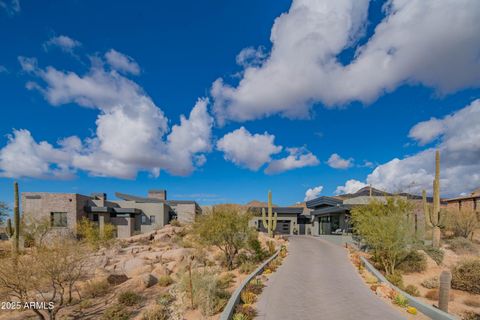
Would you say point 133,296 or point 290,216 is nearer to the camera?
point 133,296

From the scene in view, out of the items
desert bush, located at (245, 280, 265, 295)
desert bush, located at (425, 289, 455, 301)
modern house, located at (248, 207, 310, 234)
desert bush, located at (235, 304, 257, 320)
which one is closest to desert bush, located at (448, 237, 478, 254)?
desert bush, located at (425, 289, 455, 301)

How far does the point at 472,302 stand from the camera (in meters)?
11.2

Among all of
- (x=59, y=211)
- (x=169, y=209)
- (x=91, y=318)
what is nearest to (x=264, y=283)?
(x=91, y=318)

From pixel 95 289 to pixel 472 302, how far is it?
17208 mm

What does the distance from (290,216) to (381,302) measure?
3441cm

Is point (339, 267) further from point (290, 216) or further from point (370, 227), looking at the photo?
point (290, 216)

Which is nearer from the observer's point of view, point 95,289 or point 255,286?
point 255,286

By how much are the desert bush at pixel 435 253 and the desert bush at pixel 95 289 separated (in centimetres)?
1947

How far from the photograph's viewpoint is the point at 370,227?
16.3 m

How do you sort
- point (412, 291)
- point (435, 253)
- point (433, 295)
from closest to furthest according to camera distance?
point (433, 295) < point (412, 291) < point (435, 253)

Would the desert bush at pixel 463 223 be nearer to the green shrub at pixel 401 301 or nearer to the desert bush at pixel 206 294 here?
the green shrub at pixel 401 301

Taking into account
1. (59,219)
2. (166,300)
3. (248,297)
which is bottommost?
(166,300)

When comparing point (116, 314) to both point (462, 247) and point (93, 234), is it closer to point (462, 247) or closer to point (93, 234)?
point (93, 234)

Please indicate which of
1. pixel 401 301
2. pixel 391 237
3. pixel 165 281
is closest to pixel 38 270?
pixel 165 281
